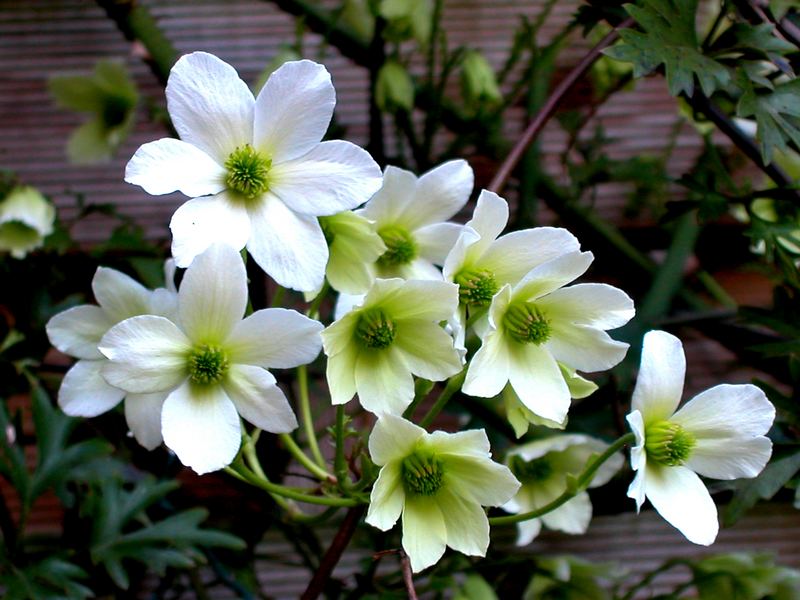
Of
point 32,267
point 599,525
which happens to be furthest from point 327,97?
point 599,525

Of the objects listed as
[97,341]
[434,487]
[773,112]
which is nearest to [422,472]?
[434,487]

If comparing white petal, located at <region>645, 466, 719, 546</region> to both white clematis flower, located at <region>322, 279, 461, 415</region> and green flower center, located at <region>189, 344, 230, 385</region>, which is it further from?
green flower center, located at <region>189, 344, 230, 385</region>

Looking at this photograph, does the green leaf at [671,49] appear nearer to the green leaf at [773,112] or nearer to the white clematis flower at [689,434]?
the green leaf at [773,112]

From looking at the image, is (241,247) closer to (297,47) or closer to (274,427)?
(274,427)

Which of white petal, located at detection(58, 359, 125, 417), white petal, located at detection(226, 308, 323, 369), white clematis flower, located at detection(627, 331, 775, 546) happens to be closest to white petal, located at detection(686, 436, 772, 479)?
white clematis flower, located at detection(627, 331, 775, 546)

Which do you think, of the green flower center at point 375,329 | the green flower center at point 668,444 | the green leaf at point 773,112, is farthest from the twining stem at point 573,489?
the green leaf at point 773,112

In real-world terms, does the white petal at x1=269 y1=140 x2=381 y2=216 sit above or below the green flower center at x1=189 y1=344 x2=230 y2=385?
above

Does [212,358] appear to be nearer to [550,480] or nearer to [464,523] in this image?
[464,523]
